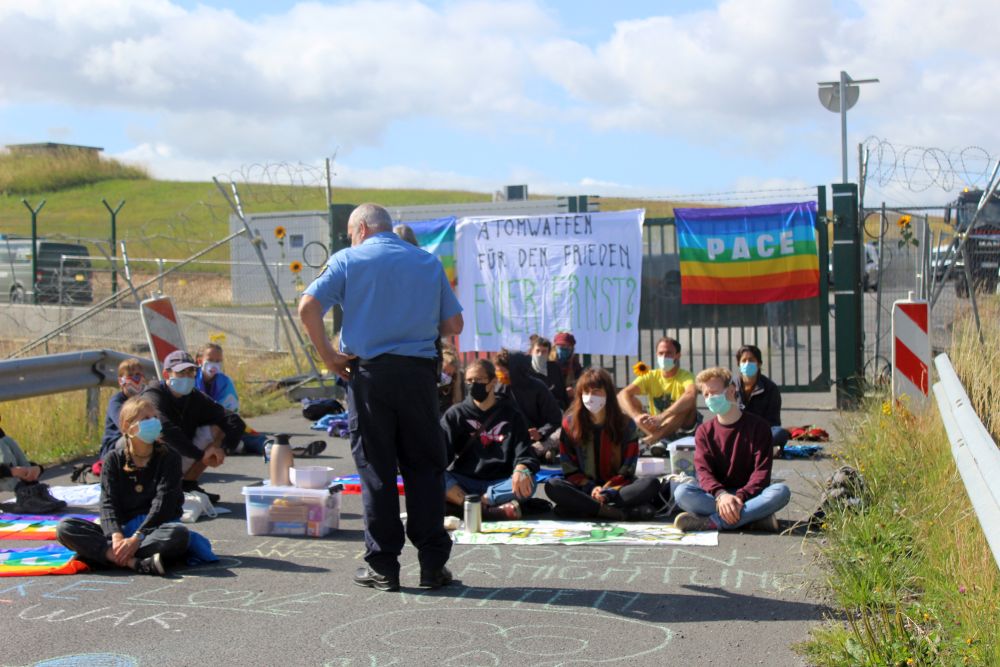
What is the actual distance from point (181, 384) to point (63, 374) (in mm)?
2660

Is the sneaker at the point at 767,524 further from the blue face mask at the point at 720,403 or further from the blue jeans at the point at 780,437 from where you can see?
the blue jeans at the point at 780,437

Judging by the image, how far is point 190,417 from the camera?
30.8 ft

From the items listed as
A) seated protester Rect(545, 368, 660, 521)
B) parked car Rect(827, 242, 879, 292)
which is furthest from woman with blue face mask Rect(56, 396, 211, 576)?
parked car Rect(827, 242, 879, 292)

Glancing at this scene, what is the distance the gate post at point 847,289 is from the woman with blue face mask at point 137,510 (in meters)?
8.58

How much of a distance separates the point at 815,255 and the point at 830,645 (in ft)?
30.4

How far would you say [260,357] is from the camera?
20.0 meters

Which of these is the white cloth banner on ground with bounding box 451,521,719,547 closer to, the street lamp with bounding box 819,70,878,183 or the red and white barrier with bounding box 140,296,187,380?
the red and white barrier with bounding box 140,296,187,380

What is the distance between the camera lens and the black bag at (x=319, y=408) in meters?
13.8

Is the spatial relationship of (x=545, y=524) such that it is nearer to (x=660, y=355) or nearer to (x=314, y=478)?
(x=314, y=478)

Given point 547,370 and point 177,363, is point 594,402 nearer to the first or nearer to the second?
point 177,363

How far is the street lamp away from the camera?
1788 centimetres

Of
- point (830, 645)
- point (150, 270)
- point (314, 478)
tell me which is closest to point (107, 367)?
point (314, 478)

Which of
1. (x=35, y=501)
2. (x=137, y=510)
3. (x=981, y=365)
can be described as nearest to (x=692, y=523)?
(x=981, y=365)

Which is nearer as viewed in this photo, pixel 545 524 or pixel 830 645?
pixel 830 645
